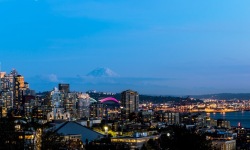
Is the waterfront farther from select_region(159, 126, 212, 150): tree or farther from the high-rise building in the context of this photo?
select_region(159, 126, 212, 150): tree

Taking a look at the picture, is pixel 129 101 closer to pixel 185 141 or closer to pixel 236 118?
pixel 236 118

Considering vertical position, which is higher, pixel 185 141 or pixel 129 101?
pixel 129 101

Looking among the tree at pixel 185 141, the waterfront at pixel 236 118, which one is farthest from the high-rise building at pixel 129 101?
the tree at pixel 185 141

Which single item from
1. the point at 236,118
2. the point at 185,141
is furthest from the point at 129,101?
the point at 185,141

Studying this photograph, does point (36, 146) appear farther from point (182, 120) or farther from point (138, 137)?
point (182, 120)

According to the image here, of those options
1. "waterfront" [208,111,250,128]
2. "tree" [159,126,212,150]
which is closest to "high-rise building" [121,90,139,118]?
"waterfront" [208,111,250,128]

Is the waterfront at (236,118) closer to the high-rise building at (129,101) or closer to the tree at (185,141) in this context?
the high-rise building at (129,101)

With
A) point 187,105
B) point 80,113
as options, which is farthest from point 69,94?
point 187,105

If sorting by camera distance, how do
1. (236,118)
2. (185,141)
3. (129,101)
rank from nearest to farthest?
1. (185,141)
2. (129,101)
3. (236,118)

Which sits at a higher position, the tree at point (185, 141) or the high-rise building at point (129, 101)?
the high-rise building at point (129, 101)

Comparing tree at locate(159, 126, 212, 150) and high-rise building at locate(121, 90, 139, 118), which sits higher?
high-rise building at locate(121, 90, 139, 118)

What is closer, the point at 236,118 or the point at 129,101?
the point at 129,101
